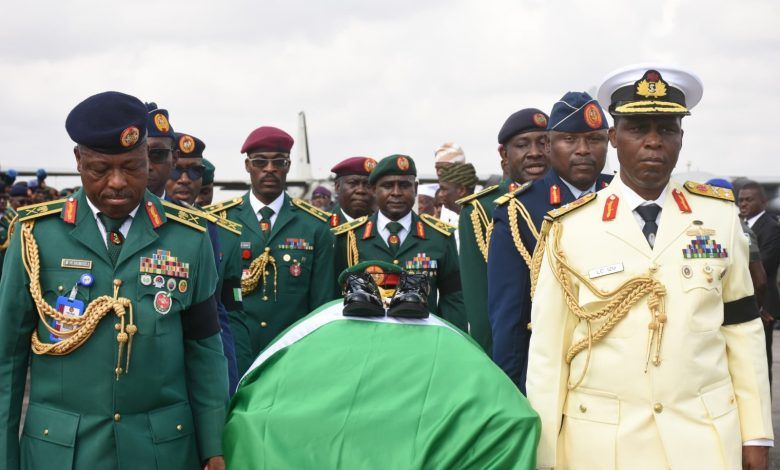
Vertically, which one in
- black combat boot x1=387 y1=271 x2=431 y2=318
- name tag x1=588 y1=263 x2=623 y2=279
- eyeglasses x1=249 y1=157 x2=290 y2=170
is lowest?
black combat boot x1=387 y1=271 x2=431 y2=318

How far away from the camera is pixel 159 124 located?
4898mm

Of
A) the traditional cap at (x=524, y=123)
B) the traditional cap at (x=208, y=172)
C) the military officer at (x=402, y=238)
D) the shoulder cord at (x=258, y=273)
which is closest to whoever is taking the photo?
the traditional cap at (x=524, y=123)

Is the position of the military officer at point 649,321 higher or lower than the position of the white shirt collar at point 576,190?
lower

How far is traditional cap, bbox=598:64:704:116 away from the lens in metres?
3.34

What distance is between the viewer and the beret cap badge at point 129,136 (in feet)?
10.9

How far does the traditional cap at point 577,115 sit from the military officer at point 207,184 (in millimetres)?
3607

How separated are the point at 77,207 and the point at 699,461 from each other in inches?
90.2

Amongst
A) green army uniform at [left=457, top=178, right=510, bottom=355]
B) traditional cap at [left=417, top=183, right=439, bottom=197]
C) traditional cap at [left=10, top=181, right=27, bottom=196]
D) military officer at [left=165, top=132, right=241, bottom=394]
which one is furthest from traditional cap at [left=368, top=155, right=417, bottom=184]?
traditional cap at [left=417, top=183, right=439, bottom=197]

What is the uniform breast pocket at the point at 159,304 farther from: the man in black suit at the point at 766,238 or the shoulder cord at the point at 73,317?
the man in black suit at the point at 766,238

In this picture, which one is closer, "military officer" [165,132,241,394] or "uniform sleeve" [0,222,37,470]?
"uniform sleeve" [0,222,37,470]

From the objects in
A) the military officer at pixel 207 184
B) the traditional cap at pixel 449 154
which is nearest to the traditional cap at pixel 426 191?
the traditional cap at pixel 449 154

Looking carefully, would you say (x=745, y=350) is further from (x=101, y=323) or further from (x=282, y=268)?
(x=282, y=268)

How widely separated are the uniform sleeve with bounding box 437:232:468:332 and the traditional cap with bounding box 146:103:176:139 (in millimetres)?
2459

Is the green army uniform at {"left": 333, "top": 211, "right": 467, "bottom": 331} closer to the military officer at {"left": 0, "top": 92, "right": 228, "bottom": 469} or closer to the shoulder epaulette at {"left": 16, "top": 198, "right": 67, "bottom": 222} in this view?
the military officer at {"left": 0, "top": 92, "right": 228, "bottom": 469}
